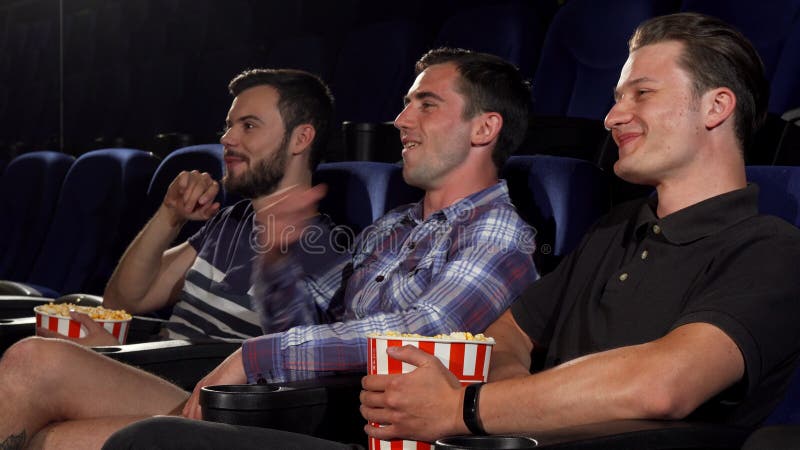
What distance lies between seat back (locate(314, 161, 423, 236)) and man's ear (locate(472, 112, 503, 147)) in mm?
155

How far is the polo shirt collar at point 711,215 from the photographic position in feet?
2.96

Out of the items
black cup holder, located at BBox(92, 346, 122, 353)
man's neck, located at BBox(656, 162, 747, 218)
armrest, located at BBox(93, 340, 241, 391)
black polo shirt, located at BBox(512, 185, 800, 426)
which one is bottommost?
armrest, located at BBox(93, 340, 241, 391)

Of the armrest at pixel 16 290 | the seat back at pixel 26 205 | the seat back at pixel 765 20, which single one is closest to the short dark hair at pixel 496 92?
the seat back at pixel 765 20

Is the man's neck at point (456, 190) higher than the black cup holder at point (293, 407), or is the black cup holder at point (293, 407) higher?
the man's neck at point (456, 190)

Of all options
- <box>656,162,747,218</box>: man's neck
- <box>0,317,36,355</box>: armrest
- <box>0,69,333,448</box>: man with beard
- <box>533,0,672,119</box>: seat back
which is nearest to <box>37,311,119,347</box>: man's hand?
<box>0,69,333,448</box>: man with beard

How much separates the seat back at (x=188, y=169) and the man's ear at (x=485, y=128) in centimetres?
59

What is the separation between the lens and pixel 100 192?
2.24 meters

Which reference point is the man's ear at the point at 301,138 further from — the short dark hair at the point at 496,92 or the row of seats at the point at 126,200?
the short dark hair at the point at 496,92

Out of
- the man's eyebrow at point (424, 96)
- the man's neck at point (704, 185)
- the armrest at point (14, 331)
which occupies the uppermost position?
the man's eyebrow at point (424, 96)

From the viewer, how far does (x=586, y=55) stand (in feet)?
6.04

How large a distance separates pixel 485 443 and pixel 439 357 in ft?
0.40

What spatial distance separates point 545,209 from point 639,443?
0.50m

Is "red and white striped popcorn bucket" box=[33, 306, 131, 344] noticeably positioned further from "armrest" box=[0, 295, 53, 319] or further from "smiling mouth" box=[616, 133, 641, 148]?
"smiling mouth" box=[616, 133, 641, 148]

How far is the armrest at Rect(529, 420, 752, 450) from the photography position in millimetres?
703
